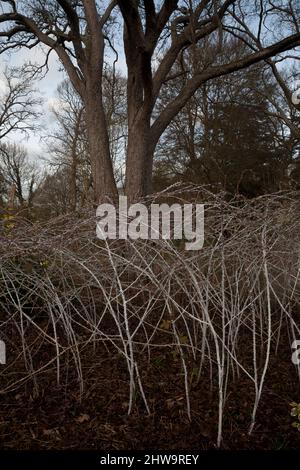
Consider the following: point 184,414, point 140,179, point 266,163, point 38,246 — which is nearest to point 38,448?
point 184,414

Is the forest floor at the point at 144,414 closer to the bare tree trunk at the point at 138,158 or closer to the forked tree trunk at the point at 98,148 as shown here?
the bare tree trunk at the point at 138,158

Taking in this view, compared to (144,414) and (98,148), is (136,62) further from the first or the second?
(144,414)

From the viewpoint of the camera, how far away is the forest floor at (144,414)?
239cm

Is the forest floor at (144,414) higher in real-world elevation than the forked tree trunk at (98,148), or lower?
lower

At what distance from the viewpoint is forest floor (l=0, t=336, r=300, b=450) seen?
7.83 ft

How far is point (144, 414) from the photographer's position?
2.68 metres

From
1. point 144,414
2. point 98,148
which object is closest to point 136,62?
point 98,148

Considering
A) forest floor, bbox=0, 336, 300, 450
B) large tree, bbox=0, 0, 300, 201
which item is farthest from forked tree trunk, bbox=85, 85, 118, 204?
forest floor, bbox=0, 336, 300, 450

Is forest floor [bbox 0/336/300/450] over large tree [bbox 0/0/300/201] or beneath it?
beneath

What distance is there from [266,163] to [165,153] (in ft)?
15.3

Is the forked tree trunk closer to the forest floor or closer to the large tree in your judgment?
the large tree

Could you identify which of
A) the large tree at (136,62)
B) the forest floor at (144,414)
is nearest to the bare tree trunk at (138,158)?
the large tree at (136,62)

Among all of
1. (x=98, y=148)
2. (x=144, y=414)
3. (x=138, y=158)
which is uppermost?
(x=98, y=148)

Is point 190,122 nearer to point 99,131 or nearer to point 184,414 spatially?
point 99,131
